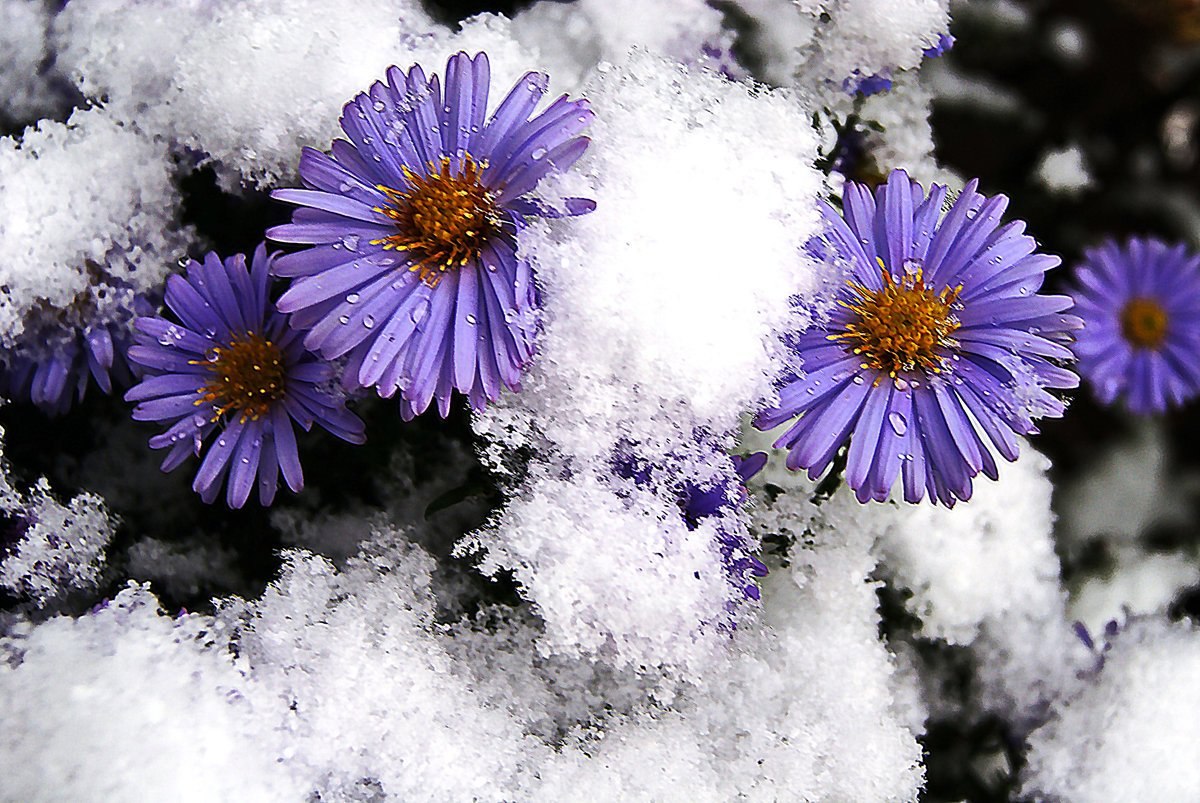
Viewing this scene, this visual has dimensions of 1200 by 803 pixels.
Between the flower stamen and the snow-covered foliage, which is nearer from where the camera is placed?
the snow-covered foliage

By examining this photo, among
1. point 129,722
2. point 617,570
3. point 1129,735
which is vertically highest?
point 1129,735

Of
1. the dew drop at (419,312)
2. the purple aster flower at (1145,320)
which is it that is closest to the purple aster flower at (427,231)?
the dew drop at (419,312)

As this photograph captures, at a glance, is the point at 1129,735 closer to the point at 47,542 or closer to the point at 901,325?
the point at 901,325

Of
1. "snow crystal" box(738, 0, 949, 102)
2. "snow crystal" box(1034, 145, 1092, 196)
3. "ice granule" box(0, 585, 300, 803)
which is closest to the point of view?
"ice granule" box(0, 585, 300, 803)

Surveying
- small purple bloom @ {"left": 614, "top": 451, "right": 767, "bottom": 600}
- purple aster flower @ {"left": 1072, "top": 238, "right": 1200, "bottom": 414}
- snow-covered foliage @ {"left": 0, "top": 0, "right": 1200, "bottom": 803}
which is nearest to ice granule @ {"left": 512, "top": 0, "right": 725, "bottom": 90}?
snow-covered foliage @ {"left": 0, "top": 0, "right": 1200, "bottom": 803}

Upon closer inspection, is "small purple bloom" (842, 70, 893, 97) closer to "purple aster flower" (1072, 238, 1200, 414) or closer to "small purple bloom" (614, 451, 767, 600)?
"small purple bloom" (614, 451, 767, 600)

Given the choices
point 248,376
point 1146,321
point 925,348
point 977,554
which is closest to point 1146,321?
point 1146,321
